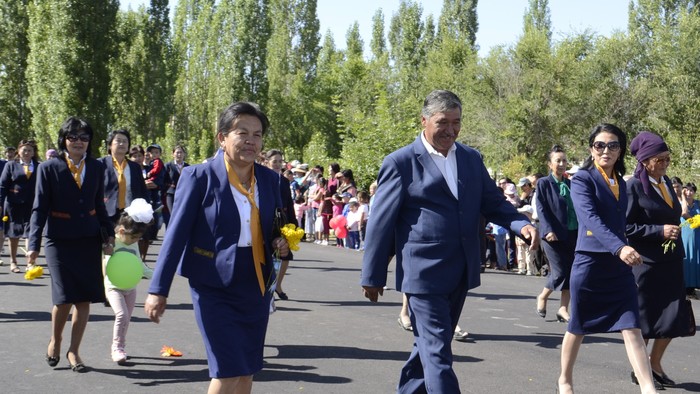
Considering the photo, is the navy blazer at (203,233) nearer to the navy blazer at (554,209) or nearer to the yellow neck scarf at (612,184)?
the yellow neck scarf at (612,184)

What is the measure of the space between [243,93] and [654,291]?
53306mm

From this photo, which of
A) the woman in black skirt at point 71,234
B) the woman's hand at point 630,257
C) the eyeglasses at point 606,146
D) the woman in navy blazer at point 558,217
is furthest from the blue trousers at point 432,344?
the woman in navy blazer at point 558,217

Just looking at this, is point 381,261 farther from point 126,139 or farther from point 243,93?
point 243,93

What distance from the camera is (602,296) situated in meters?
6.55

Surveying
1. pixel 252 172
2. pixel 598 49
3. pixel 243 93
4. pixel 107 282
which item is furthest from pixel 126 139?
pixel 243 93

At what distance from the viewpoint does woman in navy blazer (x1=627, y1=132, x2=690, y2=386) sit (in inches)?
288

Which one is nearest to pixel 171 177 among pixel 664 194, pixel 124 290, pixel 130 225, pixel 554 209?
pixel 554 209

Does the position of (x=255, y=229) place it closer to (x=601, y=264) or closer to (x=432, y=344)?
(x=432, y=344)

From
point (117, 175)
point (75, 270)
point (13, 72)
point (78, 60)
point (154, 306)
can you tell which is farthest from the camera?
point (13, 72)

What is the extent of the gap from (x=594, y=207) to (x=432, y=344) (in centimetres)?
199

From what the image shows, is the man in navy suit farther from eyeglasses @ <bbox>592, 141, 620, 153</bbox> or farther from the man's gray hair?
eyeglasses @ <bbox>592, 141, 620, 153</bbox>

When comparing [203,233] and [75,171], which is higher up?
[75,171]

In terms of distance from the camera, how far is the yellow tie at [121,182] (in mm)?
11031

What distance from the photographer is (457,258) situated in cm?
541
